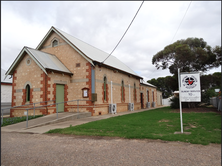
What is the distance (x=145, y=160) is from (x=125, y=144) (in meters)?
1.70

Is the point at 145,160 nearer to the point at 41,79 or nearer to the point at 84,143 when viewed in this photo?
the point at 84,143

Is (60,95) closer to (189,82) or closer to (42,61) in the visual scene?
(42,61)

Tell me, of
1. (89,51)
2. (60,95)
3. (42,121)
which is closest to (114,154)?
(42,121)

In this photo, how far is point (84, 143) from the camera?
6.61 meters

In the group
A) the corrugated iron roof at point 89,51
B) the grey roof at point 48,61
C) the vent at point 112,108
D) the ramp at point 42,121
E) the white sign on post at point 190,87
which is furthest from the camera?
the vent at point 112,108

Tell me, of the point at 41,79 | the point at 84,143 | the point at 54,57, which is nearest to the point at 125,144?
the point at 84,143

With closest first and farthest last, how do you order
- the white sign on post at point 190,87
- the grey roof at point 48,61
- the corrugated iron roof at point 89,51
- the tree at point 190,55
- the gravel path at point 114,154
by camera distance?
the gravel path at point 114,154 → the white sign on post at point 190,87 → the grey roof at point 48,61 → the corrugated iron roof at point 89,51 → the tree at point 190,55

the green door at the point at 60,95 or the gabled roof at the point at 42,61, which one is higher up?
the gabled roof at the point at 42,61

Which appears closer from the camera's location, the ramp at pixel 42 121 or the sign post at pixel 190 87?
the sign post at pixel 190 87

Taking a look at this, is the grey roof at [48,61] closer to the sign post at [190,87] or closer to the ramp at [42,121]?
the ramp at [42,121]

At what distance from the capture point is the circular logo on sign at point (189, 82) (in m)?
8.23

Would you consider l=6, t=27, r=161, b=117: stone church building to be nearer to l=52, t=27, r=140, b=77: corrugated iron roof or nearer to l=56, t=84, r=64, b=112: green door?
l=56, t=84, r=64, b=112: green door

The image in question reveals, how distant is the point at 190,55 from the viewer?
20734 mm

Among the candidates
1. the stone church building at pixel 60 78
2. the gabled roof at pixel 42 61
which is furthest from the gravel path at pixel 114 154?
the gabled roof at pixel 42 61
